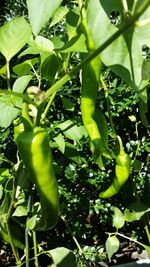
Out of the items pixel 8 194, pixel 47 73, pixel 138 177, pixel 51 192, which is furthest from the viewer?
pixel 138 177

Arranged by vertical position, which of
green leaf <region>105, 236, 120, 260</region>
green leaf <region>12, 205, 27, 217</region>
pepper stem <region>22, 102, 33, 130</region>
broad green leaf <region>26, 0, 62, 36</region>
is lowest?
green leaf <region>105, 236, 120, 260</region>

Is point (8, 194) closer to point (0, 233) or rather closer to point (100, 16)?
point (0, 233)

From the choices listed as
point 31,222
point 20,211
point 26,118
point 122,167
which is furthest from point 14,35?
point 20,211

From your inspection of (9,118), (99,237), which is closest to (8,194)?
(9,118)

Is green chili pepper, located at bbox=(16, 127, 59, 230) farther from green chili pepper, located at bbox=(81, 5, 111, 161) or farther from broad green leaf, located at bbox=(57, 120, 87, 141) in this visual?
broad green leaf, located at bbox=(57, 120, 87, 141)

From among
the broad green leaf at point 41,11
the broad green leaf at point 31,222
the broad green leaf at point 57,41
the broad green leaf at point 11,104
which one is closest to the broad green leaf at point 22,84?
the broad green leaf at point 11,104

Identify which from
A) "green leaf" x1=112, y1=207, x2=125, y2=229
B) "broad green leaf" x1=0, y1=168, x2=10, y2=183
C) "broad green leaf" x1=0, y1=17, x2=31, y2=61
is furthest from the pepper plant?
"green leaf" x1=112, y1=207, x2=125, y2=229

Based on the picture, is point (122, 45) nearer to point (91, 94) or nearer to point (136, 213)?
point (91, 94)
